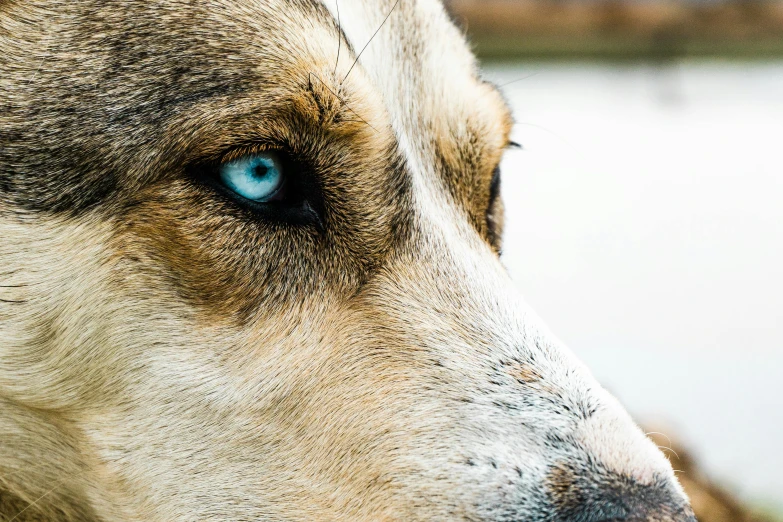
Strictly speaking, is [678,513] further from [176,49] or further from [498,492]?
[176,49]

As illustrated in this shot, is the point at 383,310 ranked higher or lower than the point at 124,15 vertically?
lower

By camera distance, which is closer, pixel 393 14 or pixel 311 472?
pixel 311 472

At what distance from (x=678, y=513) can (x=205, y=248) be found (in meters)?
1.31

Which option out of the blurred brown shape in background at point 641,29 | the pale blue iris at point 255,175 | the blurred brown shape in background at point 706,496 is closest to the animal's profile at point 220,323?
the pale blue iris at point 255,175

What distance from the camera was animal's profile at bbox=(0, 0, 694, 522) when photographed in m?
2.10

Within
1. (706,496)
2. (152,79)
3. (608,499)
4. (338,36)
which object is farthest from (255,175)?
(706,496)

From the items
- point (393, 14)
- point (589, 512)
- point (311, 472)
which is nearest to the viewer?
point (589, 512)

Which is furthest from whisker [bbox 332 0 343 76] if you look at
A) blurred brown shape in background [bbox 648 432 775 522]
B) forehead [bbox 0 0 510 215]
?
blurred brown shape in background [bbox 648 432 775 522]

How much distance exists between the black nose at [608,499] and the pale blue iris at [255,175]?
1.02 meters

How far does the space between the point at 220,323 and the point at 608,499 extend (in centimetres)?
102

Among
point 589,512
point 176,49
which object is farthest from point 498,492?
point 176,49

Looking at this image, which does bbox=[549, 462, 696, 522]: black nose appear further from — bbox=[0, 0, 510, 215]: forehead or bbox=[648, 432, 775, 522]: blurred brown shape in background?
bbox=[648, 432, 775, 522]: blurred brown shape in background

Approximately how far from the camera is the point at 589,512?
1.94 m

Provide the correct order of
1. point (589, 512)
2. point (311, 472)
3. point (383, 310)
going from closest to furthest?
1. point (589, 512)
2. point (311, 472)
3. point (383, 310)
